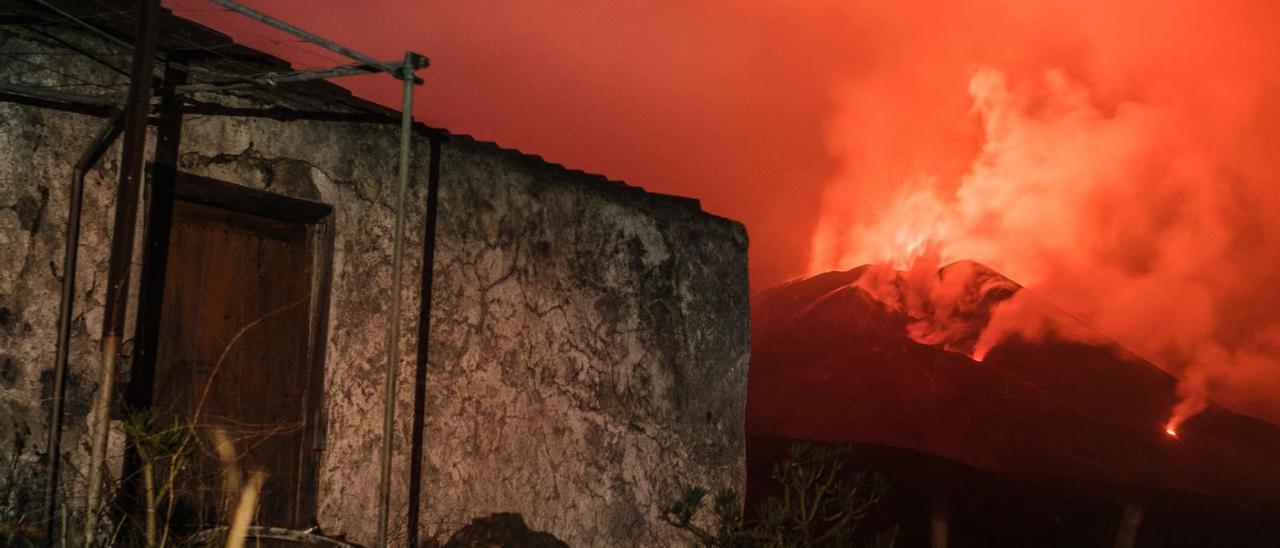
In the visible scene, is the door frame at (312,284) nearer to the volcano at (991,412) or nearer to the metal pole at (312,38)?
the metal pole at (312,38)

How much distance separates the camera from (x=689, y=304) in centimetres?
744

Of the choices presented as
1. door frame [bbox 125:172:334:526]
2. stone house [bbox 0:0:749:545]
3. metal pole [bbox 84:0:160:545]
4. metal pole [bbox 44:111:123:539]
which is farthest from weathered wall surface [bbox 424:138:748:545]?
metal pole [bbox 84:0:160:545]

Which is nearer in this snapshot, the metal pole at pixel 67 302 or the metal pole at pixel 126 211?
the metal pole at pixel 126 211

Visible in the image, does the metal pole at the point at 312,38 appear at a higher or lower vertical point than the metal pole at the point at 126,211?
higher

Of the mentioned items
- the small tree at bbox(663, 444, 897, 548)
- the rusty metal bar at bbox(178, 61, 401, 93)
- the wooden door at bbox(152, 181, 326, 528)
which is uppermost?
the rusty metal bar at bbox(178, 61, 401, 93)

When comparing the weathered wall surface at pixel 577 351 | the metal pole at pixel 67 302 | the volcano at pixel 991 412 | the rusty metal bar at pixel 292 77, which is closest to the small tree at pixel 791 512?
the weathered wall surface at pixel 577 351

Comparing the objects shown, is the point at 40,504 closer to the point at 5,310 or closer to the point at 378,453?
the point at 5,310

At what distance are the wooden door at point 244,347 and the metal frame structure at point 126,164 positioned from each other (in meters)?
0.44

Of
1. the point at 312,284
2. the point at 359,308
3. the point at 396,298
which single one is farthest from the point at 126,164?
the point at 359,308

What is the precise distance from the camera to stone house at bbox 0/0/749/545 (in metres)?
4.41

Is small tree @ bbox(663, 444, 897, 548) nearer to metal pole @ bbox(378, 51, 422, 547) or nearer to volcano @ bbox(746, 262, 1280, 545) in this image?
metal pole @ bbox(378, 51, 422, 547)

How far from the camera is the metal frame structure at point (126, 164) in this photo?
3.76 metres

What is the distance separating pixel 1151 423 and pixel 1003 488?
54.1 feet

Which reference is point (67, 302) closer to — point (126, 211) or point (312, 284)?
point (126, 211)
